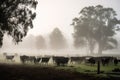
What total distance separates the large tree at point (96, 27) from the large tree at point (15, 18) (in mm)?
52574

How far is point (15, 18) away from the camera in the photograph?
37125 mm

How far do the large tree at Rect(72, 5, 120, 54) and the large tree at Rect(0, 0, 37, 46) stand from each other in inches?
2070

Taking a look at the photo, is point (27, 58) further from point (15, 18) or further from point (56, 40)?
point (56, 40)

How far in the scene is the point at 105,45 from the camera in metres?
92.9

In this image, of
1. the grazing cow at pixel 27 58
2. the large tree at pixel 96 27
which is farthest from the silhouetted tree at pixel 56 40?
the grazing cow at pixel 27 58

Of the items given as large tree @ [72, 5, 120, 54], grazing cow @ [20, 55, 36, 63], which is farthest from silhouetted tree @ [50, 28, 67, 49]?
grazing cow @ [20, 55, 36, 63]

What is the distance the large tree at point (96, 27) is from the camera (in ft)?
296

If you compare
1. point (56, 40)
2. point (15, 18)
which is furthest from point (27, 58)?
point (56, 40)

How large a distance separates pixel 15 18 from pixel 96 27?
58.2 meters

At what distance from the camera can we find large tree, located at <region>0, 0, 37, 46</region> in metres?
34.6

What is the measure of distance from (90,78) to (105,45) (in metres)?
71.9

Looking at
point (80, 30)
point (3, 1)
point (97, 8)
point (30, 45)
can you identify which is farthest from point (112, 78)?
point (30, 45)

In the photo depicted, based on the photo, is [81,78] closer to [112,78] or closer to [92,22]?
[112,78]

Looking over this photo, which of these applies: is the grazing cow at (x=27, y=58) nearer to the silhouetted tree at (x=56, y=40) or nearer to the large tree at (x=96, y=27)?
the large tree at (x=96, y=27)
